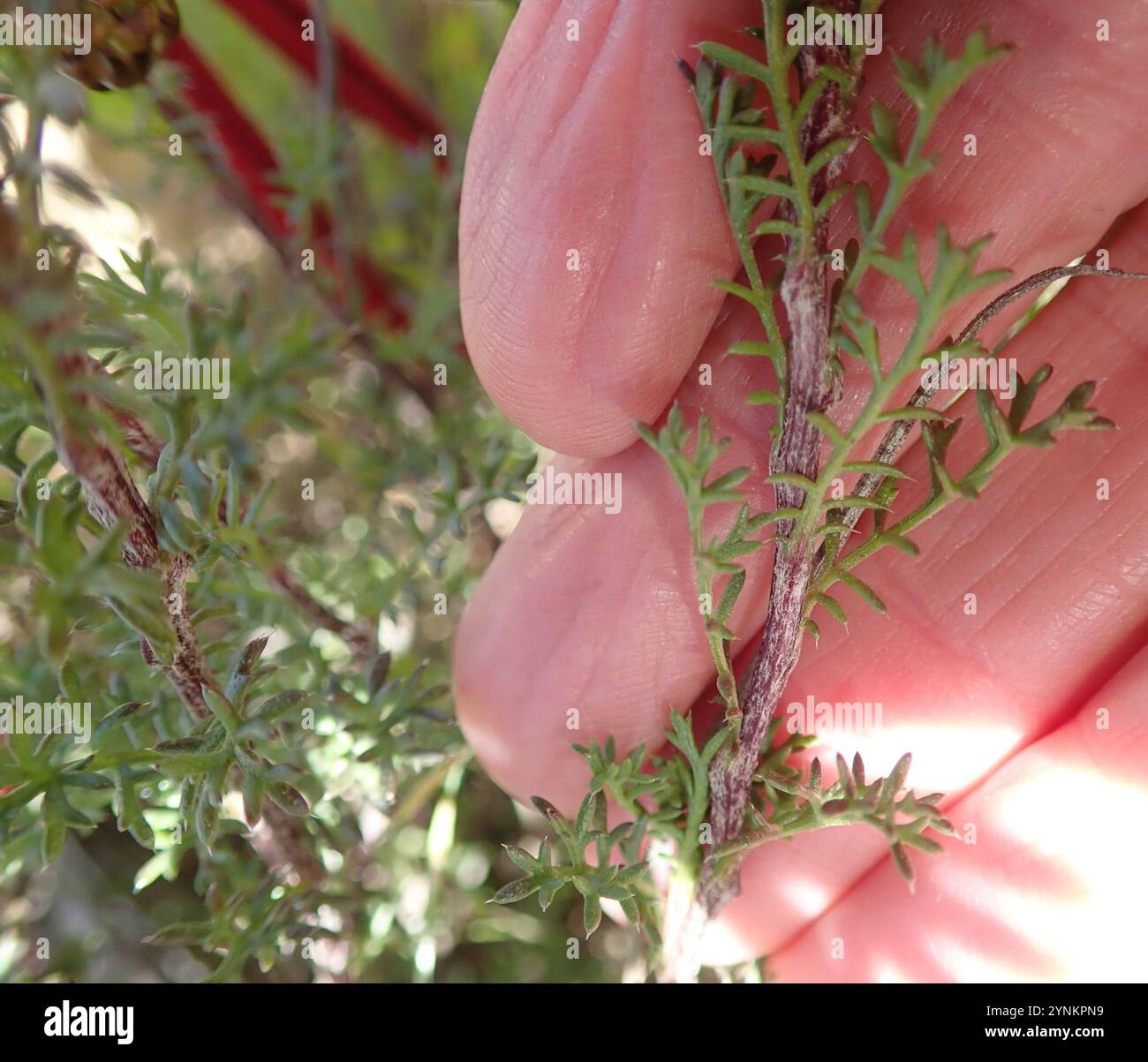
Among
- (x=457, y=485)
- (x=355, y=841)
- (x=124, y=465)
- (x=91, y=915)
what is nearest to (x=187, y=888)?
(x=91, y=915)

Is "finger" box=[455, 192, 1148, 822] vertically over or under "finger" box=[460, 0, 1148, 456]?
under

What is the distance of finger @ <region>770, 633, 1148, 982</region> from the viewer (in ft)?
4.01

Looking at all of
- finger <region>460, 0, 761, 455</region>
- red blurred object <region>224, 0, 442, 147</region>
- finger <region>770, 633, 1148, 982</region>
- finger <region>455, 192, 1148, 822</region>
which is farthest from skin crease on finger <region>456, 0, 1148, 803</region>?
red blurred object <region>224, 0, 442, 147</region>

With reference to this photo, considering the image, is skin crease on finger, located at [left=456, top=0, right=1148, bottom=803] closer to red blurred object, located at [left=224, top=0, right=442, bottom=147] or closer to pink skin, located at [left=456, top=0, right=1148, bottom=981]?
pink skin, located at [left=456, top=0, right=1148, bottom=981]

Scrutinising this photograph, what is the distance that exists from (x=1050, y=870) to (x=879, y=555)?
0.53m

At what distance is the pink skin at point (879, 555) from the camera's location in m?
0.88

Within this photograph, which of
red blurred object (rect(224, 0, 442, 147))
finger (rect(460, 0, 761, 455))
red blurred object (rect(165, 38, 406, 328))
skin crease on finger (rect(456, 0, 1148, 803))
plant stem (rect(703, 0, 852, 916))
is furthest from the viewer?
red blurred object (rect(224, 0, 442, 147))

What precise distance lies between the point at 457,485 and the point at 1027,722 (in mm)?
899

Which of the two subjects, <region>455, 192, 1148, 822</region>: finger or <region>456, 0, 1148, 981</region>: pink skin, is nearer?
<region>456, 0, 1148, 981</region>: pink skin

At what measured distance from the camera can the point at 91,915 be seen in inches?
59.5

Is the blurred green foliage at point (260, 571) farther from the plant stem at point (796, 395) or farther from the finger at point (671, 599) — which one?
the plant stem at point (796, 395)

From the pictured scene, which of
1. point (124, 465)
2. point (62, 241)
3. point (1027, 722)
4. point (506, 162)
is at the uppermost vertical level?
point (506, 162)

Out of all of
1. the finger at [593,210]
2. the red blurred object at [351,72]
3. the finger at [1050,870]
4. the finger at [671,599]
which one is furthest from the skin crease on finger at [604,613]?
the red blurred object at [351,72]
